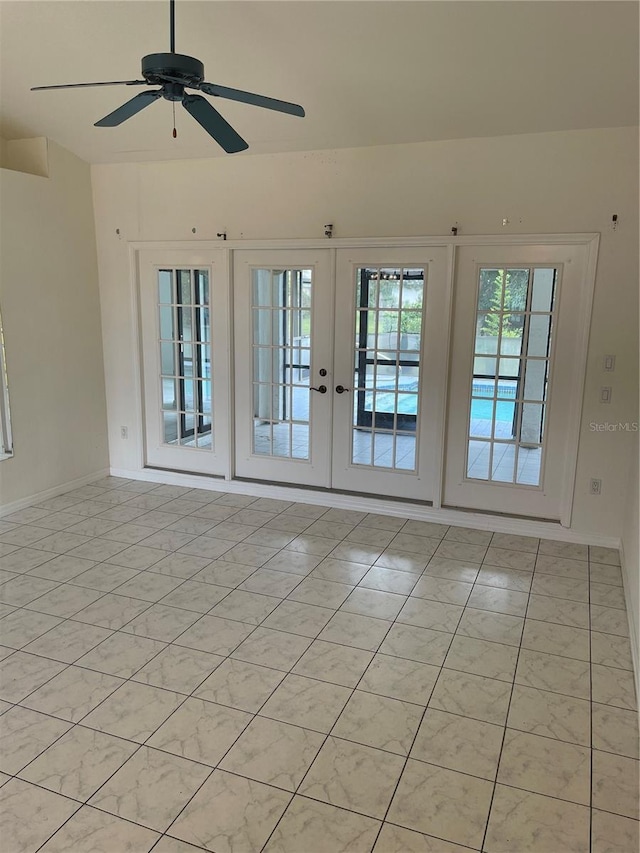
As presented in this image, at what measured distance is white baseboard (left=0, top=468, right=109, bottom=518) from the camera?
4676 millimetres

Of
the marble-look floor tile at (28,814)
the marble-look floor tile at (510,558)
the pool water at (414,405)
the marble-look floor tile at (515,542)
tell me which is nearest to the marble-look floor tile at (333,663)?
the marble-look floor tile at (28,814)

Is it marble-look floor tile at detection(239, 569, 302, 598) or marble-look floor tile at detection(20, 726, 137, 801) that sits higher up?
marble-look floor tile at detection(239, 569, 302, 598)

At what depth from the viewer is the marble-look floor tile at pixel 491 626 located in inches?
120

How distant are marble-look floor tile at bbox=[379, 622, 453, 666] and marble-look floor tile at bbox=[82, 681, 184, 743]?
3.36 ft

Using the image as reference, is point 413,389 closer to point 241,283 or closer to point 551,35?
point 241,283

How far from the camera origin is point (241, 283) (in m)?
4.91

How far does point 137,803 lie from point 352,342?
3338mm

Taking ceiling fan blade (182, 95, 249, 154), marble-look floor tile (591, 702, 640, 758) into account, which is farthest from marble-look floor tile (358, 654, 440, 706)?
ceiling fan blade (182, 95, 249, 154)

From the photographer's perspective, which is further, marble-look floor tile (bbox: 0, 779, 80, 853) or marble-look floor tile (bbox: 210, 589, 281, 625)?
marble-look floor tile (bbox: 210, 589, 281, 625)

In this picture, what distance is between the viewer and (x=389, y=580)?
12.0ft

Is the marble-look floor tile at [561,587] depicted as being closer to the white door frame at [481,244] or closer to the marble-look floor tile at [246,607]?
the white door frame at [481,244]

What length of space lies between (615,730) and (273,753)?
1.34 m

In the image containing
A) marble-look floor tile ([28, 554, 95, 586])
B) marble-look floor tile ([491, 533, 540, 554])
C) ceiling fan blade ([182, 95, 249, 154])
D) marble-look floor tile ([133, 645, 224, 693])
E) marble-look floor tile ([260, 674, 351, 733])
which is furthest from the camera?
marble-look floor tile ([491, 533, 540, 554])

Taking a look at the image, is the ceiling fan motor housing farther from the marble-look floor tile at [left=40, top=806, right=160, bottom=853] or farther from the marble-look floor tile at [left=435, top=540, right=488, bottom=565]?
the marble-look floor tile at [left=435, top=540, right=488, bottom=565]
